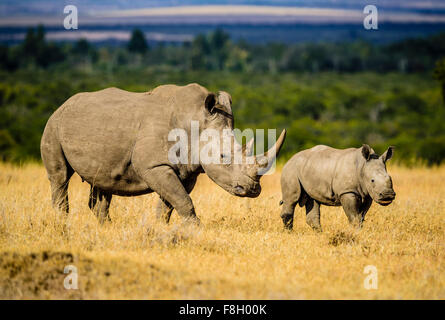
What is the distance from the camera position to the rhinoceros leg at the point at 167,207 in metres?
7.89

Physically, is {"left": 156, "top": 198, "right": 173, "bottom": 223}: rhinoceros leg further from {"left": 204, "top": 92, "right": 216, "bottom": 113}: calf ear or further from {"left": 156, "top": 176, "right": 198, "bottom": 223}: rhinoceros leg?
{"left": 204, "top": 92, "right": 216, "bottom": 113}: calf ear

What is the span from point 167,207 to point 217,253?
1.33 meters

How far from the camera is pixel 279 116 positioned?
1451 inches

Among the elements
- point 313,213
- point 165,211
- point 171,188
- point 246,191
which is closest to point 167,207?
point 165,211

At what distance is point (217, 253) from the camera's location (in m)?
6.96

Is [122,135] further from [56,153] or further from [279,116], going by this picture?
[279,116]

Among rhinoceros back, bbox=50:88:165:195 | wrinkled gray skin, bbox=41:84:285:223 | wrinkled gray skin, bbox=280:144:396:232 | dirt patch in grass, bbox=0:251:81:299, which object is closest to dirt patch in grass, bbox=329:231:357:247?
wrinkled gray skin, bbox=280:144:396:232

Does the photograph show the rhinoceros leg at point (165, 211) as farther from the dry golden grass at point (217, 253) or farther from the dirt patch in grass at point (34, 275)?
the dirt patch in grass at point (34, 275)

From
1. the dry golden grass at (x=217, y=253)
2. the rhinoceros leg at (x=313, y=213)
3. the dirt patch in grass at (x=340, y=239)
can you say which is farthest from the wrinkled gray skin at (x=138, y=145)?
the rhinoceros leg at (x=313, y=213)

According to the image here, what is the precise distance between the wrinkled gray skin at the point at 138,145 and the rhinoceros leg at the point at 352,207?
1.46m

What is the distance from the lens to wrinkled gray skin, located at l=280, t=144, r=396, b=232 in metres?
8.12
